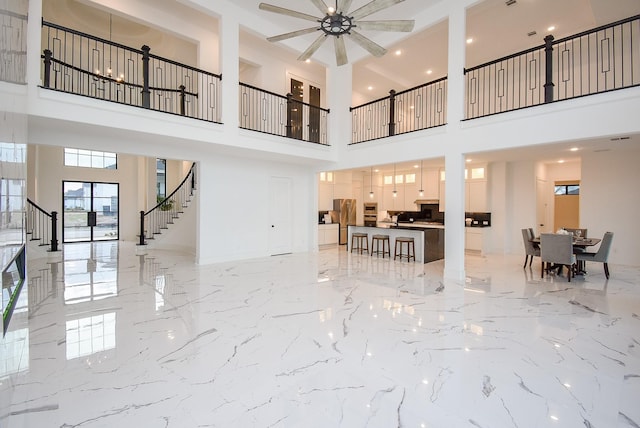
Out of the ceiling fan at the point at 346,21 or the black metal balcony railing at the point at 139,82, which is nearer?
the ceiling fan at the point at 346,21

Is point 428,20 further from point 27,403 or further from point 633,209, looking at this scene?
point 27,403

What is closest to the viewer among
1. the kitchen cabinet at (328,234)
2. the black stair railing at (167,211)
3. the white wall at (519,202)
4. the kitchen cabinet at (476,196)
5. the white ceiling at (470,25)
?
the white ceiling at (470,25)

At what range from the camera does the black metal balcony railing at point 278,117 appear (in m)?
8.40

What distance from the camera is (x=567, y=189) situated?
34.3 ft

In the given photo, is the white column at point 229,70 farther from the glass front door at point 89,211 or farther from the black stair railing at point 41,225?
the glass front door at point 89,211

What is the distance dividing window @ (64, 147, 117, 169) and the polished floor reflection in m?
7.73

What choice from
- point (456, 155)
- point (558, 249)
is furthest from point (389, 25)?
point (558, 249)

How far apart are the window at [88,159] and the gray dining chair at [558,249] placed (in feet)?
45.0

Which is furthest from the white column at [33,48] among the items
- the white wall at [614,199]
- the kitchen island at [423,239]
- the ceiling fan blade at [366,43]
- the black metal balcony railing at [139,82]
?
the white wall at [614,199]

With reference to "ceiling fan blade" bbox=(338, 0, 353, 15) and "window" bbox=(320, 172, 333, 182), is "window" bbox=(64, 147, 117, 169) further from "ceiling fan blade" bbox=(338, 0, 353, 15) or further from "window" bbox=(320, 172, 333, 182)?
"ceiling fan blade" bbox=(338, 0, 353, 15)

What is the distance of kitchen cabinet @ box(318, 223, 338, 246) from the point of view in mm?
10938

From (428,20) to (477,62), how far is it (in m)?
3.17

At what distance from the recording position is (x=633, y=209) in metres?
7.29

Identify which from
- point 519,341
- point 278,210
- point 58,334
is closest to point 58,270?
point 58,334
